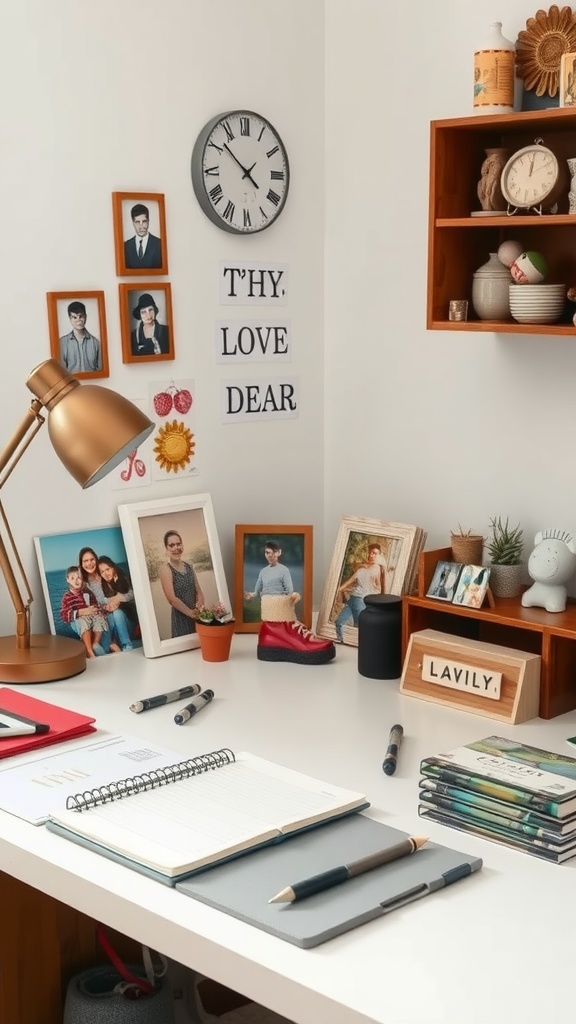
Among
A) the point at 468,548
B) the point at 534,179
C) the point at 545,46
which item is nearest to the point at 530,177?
the point at 534,179

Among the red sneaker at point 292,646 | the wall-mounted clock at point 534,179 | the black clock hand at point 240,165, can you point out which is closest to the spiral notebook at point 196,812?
the red sneaker at point 292,646

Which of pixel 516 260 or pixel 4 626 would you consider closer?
pixel 516 260

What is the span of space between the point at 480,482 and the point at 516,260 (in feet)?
1.51

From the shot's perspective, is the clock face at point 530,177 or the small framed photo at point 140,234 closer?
the clock face at point 530,177

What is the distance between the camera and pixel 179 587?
224 centimetres

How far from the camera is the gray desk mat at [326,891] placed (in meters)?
1.20

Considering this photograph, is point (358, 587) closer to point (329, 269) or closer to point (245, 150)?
point (329, 269)

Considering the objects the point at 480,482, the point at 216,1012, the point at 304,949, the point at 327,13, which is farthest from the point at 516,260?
the point at 216,1012

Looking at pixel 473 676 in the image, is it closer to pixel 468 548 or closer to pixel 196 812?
pixel 468 548

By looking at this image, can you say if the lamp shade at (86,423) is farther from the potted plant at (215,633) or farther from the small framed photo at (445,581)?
the small framed photo at (445,581)

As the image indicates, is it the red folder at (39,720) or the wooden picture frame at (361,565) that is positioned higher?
the wooden picture frame at (361,565)

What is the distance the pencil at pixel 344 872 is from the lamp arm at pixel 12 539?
0.86 m

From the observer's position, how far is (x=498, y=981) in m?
1.10

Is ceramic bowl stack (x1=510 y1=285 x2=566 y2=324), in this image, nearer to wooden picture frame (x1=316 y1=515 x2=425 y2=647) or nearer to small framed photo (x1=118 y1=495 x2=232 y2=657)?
wooden picture frame (x1=316 y1=515 x2=425 y2=647)
